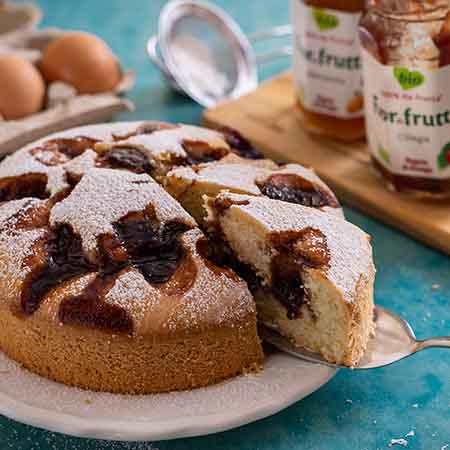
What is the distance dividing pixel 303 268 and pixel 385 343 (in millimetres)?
208

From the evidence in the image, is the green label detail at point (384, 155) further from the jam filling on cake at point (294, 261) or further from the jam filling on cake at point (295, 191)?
the jam filling on cake at point (294, 261)

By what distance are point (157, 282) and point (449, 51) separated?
0.77 meters

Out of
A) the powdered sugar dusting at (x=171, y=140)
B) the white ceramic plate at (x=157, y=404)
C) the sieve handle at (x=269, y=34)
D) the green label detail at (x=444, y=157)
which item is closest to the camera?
the white ceramic plate at (x=157, y=404)

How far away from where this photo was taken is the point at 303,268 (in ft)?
4.51

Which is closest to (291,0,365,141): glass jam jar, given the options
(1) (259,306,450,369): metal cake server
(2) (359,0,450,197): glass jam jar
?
(2) (359,0,450,197): glass jam jar

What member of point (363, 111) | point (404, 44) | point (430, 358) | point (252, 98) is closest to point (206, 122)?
point (252, 98)

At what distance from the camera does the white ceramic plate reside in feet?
4.09

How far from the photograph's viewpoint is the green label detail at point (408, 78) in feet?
5.57

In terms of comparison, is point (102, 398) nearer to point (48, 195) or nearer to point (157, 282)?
point (157, 282)

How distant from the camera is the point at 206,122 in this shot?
2.30 m

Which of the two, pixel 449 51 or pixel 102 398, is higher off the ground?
pixel 449 51

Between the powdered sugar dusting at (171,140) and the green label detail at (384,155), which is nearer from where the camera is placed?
the powdered sugar dusting at (171,140)

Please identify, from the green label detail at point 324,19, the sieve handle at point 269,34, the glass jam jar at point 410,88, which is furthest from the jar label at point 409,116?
the sieve handle at point 269,34

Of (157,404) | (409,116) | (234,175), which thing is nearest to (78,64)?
(234,175)
